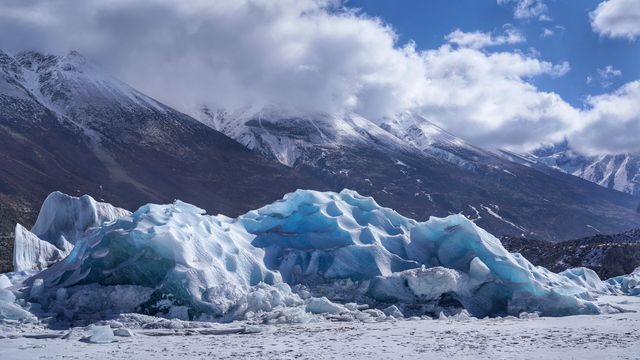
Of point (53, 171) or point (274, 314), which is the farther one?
point (53, 171)

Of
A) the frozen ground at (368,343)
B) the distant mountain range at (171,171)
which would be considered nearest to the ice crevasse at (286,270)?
the frozen ground at (368,343)

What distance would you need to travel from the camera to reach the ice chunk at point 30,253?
3027 cm

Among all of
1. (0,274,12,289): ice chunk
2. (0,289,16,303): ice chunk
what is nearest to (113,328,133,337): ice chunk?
(0,289,16,303): ice chunk

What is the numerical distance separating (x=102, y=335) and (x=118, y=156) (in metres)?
152

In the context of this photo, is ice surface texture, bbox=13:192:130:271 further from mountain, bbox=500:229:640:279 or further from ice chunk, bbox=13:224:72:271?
mountain, bbox=500:229:640:279

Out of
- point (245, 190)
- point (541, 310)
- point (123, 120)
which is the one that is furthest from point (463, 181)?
point (541, 310)

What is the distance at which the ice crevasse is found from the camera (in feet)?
64.9

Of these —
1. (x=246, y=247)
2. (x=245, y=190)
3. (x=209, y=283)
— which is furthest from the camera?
(x=245, y=190)

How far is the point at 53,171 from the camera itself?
130 m

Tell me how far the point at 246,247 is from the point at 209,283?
377 centimetres

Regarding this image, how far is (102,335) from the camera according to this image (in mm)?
15062

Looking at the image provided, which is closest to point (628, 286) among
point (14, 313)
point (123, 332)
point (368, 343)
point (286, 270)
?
point (286, 270)

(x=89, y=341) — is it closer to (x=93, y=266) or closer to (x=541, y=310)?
(x=93, y=266)

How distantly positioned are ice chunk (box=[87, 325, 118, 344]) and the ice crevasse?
3666mm
